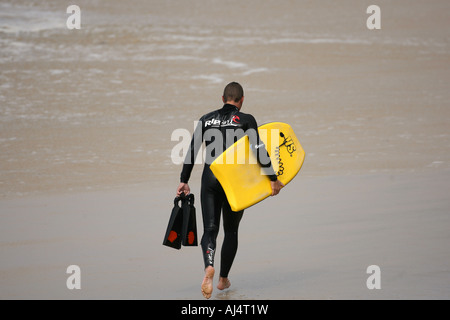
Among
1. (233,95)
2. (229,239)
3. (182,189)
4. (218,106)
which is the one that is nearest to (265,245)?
(229,239)

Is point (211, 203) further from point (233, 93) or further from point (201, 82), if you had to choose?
point (201, 82)

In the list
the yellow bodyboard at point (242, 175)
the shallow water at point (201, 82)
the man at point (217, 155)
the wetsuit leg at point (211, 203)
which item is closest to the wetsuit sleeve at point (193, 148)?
the man at point (217, 155)

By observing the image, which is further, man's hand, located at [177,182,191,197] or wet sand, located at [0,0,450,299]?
wet sand, located at [0,0,450,299]

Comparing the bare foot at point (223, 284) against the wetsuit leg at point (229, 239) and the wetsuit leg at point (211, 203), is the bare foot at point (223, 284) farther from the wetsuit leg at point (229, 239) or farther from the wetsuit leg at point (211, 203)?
the wetsuit leg at point (211, 203)

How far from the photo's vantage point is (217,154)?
5.32 m

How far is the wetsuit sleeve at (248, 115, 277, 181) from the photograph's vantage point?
5234 mm

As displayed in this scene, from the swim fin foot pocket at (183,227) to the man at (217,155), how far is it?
9 cm

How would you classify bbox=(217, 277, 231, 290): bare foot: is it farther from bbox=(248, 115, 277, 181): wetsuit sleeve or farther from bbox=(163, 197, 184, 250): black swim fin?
bbox=(248, 115, 277, 181): wetsuit sleeve

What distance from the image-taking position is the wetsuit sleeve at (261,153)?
523cm

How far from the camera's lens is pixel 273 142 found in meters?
5.50

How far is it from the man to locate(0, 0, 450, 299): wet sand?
34cm

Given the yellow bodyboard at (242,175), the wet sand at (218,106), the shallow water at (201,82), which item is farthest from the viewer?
the shallow water at (201,82)

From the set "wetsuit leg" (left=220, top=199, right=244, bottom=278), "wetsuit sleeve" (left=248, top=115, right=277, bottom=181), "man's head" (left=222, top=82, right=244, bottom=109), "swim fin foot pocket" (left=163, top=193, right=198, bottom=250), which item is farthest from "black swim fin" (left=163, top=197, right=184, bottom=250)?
"man's head" (left=222, top=82, right=244, bottom=109)

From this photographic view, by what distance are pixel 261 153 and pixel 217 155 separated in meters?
0.31
